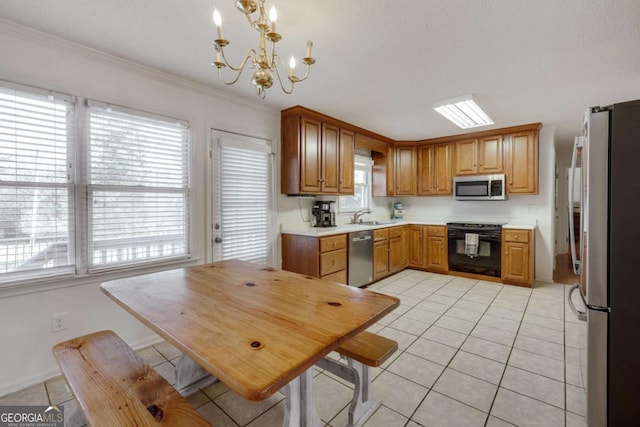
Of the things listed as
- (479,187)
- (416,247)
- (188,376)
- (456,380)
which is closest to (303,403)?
(188,376)

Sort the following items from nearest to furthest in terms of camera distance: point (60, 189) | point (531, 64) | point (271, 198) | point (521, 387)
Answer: point (521, 387) → point (60, 189) → point (531, 64) → point (271, 198)

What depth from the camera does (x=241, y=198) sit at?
3.34 meters

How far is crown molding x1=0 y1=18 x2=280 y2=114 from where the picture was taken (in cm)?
197

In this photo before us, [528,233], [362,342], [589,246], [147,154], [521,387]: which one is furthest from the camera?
[528,233]

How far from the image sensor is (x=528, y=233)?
418cm

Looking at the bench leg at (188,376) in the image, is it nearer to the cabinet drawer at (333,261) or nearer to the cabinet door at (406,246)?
the cabinet drawer at (333,261)

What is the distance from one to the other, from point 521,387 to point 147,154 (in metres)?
3.45

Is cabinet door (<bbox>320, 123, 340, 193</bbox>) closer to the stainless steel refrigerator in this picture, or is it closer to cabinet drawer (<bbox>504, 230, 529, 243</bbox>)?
cabinet drawer (<bbox>504, 230, 529, 243</bbox>)

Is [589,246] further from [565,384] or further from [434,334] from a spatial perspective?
[434,334]

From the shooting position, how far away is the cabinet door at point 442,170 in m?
5.18

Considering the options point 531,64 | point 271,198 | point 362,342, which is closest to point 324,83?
point 271,198

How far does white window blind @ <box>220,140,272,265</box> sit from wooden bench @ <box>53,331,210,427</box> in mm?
1684

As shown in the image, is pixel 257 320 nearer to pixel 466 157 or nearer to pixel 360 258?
pixel 360 258

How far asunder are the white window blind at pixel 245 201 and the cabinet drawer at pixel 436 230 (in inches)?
115
